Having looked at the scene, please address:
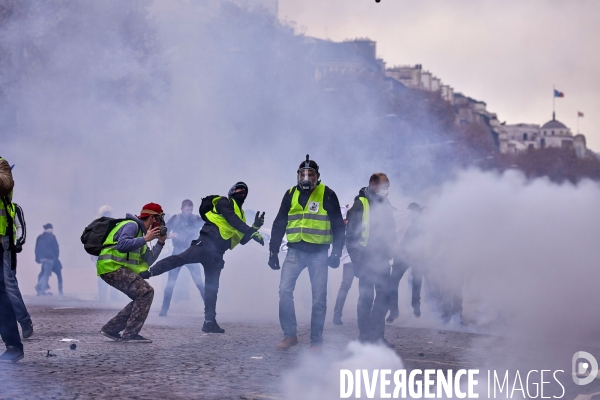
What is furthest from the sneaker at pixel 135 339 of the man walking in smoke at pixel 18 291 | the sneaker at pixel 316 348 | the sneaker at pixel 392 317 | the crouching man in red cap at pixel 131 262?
the sneaker at pixel 392 317

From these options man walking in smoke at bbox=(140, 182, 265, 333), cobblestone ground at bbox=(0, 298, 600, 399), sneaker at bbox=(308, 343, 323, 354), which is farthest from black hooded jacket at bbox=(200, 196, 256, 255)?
sneaker at bbox=(308, 343, 323, 354)

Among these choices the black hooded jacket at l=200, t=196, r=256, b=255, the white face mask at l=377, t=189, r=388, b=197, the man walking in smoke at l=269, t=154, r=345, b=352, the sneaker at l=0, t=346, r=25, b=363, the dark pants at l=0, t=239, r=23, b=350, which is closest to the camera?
the dark pants at l=0, t=239, r=23, b=350

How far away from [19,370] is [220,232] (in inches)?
147

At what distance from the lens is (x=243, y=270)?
2041 centimetres

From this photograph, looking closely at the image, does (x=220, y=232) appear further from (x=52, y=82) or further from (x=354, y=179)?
(x=354, y=179)

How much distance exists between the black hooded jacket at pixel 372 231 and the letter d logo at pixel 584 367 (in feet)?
6.62

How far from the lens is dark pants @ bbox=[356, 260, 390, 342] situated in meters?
9.82

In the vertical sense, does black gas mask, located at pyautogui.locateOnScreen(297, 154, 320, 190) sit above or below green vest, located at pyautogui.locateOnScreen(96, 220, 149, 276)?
above

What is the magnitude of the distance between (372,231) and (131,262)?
90.3 inches

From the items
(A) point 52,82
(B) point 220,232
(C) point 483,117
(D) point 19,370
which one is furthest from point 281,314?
(C) point 483,117

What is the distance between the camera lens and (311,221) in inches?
371

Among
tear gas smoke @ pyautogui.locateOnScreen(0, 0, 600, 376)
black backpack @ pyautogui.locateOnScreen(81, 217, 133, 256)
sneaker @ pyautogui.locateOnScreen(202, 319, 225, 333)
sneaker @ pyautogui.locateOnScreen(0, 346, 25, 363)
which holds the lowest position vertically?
sneaker @ pyautogui.locateOnScreen(0, 346, 25, 363)

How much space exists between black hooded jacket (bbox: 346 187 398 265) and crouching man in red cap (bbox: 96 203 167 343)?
5.72 feet

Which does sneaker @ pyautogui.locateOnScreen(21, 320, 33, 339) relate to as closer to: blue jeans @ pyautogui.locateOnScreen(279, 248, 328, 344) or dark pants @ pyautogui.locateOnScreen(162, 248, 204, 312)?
blue jeans @ pyautogui.locateOnScreen(279, 248, 328, 344)
